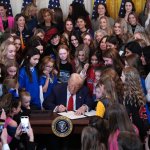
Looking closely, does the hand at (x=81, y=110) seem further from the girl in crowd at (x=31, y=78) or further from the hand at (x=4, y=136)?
the hand at (x=4, y=136)

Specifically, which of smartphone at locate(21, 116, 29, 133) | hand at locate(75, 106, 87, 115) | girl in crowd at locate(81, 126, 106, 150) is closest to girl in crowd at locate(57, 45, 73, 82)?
hand at locate(75, 106, 87, 115)

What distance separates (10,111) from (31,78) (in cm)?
166

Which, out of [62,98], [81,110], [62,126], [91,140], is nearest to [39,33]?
[62,98]

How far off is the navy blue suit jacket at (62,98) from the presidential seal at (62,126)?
0.80 m

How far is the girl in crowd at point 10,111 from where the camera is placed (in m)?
5.39

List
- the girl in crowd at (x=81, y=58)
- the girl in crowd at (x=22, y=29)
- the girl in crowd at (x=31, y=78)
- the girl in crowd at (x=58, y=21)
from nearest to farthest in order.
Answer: the girl in crowd at (x=31, y=78), the girl in crowd at (x=81, y=58), the girl in crowd at (x=22, y=29), the girl in crowd at (x=58, y=21)

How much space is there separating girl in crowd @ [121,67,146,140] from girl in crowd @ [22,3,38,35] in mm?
4179

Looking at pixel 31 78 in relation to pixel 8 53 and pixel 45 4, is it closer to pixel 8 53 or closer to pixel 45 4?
pixel 8 53

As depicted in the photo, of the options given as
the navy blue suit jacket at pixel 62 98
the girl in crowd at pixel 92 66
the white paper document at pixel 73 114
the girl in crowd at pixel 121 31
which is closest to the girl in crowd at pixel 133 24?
the girl in crowd at pixel 121 31

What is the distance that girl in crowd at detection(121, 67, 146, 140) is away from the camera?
5301mm

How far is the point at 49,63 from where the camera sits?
738 cm

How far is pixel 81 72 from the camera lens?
7605 mm

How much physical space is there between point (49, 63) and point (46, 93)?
18.3 inches

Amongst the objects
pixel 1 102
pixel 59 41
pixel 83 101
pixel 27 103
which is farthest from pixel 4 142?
pixel 59 41
